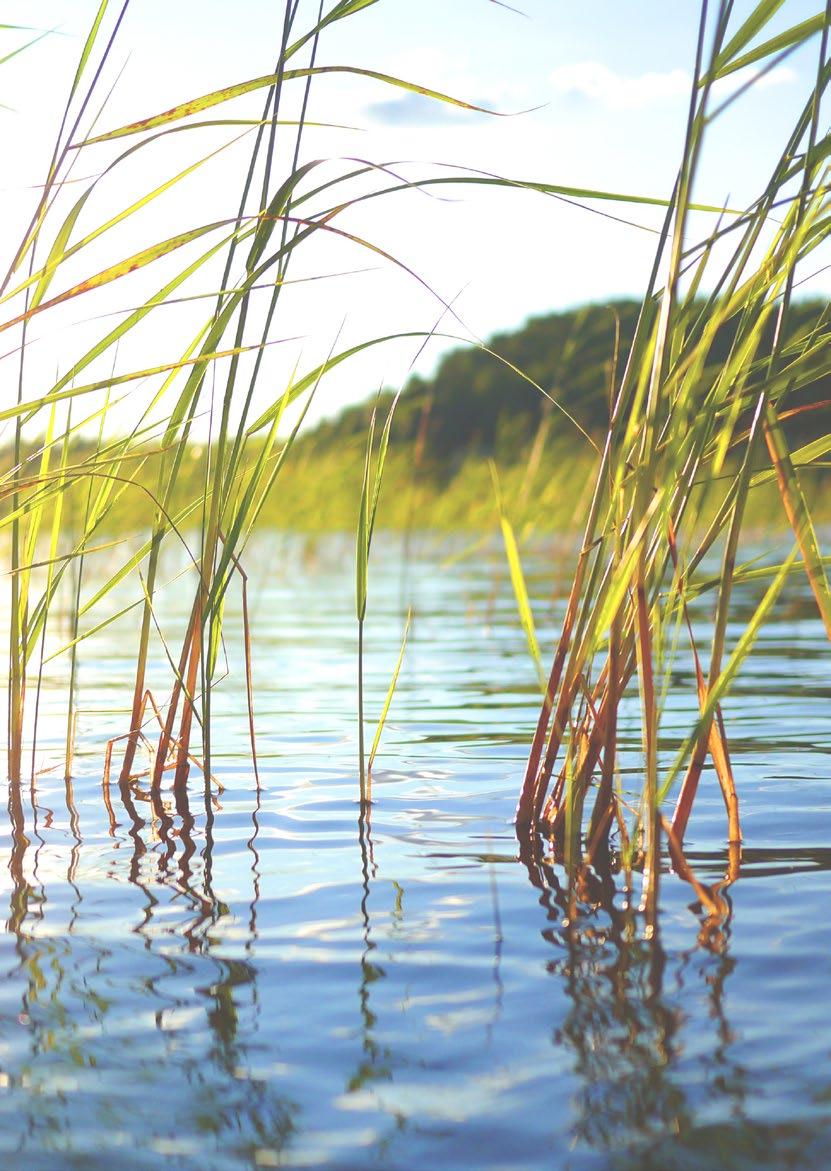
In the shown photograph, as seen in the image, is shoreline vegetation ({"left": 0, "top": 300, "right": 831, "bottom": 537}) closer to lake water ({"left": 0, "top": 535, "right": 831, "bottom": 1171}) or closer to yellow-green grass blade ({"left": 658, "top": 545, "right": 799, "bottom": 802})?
yellow-green grass blade ({"left": 658, "top": 545, "right": 799, "bottom": 802})

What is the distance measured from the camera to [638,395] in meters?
1.52

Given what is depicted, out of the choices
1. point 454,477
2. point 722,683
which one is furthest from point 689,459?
point 454,477

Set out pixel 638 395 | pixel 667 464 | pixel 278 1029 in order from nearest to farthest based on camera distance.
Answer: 1. pixel 278 1029
2. pixel 667 464
3. pixel 638 395

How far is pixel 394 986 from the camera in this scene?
4.61 feet

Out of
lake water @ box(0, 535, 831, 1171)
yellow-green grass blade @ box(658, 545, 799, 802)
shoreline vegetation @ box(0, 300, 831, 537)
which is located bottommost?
lake water @ box(0, 535, 831, 1171)

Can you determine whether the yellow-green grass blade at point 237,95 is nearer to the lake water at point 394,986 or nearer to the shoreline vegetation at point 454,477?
the shoreline vegetation at point 454,477

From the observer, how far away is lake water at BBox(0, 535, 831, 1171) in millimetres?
1082

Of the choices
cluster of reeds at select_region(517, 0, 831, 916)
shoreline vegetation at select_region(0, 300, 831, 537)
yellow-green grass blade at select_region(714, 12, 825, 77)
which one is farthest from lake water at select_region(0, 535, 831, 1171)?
yellow-green grass blade at select_region(714, 12, 825, 77)

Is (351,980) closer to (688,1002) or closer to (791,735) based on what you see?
(688,1002)

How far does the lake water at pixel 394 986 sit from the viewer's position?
42.6 inches

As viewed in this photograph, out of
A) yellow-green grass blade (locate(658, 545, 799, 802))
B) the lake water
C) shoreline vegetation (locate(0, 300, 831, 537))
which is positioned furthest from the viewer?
shoreline vegetation (locate(0, 300, 831, 537))

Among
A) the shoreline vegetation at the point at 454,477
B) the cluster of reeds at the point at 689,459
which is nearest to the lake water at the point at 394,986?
the cluster of reeds at the point at 689,459

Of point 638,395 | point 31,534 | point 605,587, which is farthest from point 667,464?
point 31,534

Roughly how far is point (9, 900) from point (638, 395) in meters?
1.21
